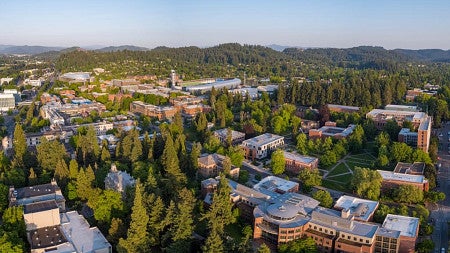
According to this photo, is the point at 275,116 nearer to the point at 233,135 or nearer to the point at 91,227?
the point at 233,135

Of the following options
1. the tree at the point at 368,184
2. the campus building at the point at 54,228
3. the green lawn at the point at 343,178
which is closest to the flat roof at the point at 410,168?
the green lawn at the point at 343,178

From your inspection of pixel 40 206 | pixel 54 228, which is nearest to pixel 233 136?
pixel 40 206

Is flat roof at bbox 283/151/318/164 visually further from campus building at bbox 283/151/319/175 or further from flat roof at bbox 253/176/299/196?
flat roof at bbox 253/176/299/196

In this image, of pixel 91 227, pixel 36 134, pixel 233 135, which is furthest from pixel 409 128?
pixel 36 134

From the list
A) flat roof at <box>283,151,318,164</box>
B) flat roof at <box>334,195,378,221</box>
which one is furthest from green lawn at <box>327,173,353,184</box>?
flat roof at <box>334,195,378,221</box>

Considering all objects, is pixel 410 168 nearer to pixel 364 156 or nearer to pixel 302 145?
pixel 364 156
